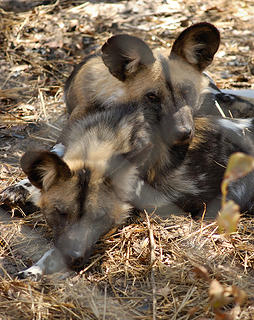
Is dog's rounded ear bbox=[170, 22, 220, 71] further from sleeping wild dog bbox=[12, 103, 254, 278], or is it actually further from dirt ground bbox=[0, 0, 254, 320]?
dirt ground bbox=[0, 0, 254, 320]

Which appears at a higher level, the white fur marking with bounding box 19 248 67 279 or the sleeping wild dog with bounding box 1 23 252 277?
the sleeping wild dog with bounding box 1 23 252 277

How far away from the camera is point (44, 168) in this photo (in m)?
2.97

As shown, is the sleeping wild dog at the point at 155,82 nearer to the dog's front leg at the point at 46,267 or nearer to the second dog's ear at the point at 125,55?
the second dog's ear at the point at 125,55

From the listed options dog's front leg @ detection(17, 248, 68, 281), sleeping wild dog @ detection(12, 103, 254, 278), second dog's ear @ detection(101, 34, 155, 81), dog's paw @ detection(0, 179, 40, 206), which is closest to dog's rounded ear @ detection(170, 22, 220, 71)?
second dog's ear @ detection(101, 34, 155, 81)

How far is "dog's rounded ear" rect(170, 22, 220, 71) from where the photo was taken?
401cm

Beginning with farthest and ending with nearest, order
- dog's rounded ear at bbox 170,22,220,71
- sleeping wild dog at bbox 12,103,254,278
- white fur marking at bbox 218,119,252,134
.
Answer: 1. dog's rounded ear at bbox 170,22,220,71
2. white fur marking at bbox 218,119,252,134
3. sleeping wild dog at bbox 12,103,254,278

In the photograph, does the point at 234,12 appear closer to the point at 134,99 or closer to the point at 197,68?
the point at 197,68

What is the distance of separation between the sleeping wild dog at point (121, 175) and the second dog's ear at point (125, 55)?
1.45ft

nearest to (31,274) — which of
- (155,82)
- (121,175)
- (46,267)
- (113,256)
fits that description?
(46,267)

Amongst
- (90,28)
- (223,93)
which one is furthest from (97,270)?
(90,28)

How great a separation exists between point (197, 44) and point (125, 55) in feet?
2.10

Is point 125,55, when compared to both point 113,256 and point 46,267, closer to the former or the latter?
point 113,256

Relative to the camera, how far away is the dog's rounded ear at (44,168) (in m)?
2.85

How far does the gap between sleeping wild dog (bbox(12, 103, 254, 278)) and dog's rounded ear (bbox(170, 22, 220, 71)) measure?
69cm
